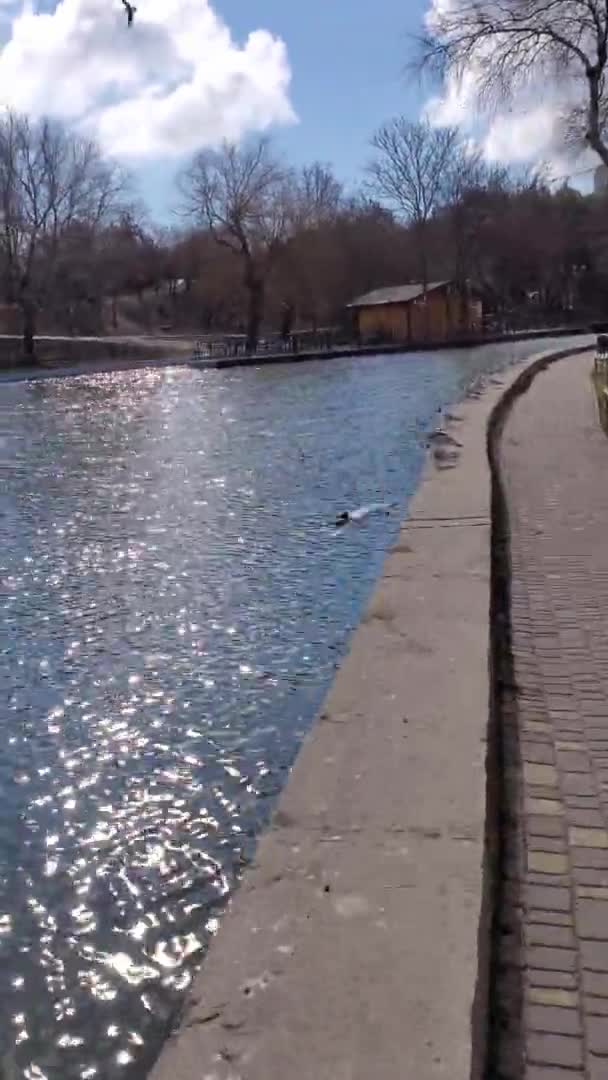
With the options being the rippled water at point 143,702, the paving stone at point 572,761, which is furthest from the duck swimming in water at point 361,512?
the paving stone at point 572,761

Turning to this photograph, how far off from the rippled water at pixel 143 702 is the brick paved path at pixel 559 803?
1020 mm

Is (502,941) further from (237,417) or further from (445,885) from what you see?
(237,417)

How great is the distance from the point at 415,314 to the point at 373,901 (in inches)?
2404

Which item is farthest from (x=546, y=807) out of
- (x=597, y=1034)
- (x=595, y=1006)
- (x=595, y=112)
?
(x=595, y=112)

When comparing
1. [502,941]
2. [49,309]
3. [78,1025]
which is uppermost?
[49,309]

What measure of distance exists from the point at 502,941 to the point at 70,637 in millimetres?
4288

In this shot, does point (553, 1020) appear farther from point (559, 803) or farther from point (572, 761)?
point (572, 761)

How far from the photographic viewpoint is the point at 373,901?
3.14 meters

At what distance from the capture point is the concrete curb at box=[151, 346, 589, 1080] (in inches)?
99.6

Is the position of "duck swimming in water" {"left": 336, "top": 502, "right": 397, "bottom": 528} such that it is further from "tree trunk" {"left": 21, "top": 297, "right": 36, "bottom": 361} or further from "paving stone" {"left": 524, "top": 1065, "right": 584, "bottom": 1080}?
"tree trunk" {"left": 21, "top": 297, "right": 36, "bottom": 361}

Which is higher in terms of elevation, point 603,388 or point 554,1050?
point 603,388

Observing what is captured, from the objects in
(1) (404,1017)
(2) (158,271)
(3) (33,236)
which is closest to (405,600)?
(1) (404,1017)

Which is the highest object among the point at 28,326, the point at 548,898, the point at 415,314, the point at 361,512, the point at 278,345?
the point at 28,326

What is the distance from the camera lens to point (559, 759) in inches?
168
